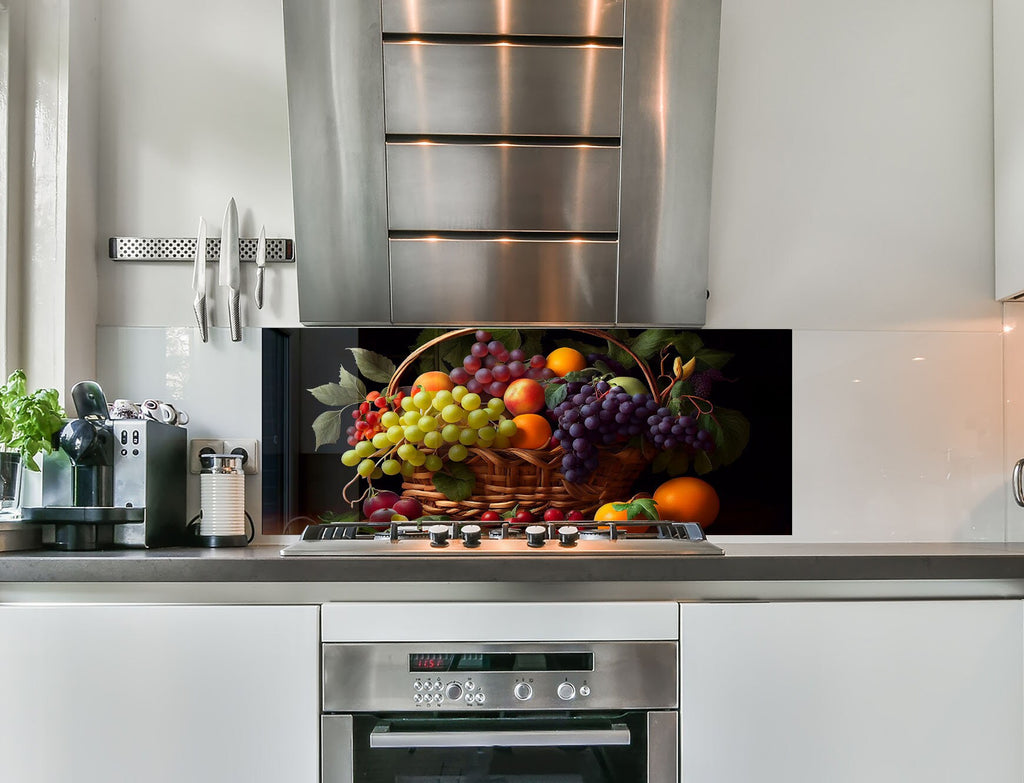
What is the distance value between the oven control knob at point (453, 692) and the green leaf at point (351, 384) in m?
0.80

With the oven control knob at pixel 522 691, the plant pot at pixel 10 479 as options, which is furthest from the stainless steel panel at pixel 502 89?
the oven control knob at pixel 522 691

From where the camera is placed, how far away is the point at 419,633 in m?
1.44

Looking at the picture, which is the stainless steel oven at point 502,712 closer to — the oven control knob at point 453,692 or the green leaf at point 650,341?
the oven control knob at point 453,692

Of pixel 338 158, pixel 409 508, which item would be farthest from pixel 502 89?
pixel 409 508

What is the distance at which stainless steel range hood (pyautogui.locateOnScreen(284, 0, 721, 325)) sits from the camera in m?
1.83

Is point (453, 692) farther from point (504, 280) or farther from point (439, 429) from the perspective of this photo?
point (504, 280)

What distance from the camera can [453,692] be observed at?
4.66ft

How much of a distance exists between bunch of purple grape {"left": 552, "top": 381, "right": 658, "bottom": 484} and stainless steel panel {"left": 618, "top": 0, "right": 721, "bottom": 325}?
0.18m

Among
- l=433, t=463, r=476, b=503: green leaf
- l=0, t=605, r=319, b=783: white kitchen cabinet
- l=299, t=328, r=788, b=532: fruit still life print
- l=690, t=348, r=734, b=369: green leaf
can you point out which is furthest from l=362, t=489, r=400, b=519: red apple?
l=690, t=348, r=734, b=369: green leaf

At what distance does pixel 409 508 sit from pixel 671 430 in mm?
602

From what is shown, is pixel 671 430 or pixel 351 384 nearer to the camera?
pixel 671 430

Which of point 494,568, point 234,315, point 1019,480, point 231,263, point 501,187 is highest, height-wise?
point 501,187

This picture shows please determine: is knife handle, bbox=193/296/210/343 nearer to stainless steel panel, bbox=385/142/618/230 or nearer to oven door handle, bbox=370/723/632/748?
stainless steel panel, bbox=385/142/618/230

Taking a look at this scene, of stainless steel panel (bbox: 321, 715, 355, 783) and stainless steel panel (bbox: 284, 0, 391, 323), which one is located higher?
stainless steel panel (bbox: 284, 0, 391, 323)
